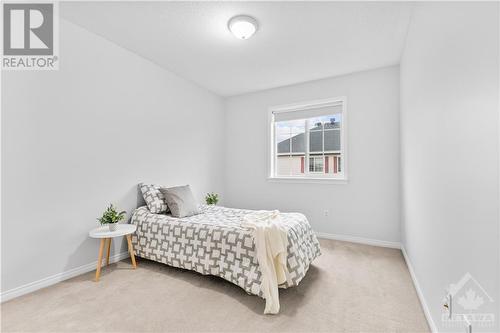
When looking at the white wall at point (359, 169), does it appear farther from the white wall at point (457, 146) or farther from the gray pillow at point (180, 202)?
the gray pillow at point (180, 202)

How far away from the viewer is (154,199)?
3.00 m

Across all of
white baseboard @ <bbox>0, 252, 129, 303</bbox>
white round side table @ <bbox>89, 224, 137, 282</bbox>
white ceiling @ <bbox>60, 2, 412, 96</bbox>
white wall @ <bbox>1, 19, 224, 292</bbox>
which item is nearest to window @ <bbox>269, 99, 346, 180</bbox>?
white ceiling @ <bbox>60, 2, 412, 96</bbox>

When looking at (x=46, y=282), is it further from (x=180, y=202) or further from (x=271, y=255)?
(x=271, y=255)

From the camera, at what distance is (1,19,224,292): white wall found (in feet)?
6.81

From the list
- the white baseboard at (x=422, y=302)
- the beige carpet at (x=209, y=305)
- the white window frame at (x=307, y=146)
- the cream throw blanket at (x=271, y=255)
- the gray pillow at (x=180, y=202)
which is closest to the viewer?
the white baseboard at (x=422, y=302)

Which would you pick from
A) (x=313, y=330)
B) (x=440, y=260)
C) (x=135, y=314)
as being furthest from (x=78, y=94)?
(x=440, y=260)

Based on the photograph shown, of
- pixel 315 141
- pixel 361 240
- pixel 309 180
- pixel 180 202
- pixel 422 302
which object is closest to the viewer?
pixel 422 302

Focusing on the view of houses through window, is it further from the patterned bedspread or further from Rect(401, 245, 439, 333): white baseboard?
Rect(401, 245, 439, 333): white baseboard

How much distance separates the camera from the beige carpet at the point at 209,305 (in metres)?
1.67

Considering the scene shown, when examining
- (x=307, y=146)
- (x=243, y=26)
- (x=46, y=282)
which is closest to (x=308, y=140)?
(x=307, y=146)

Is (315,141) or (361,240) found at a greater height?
(315,141)

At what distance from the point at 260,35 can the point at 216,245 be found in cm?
230

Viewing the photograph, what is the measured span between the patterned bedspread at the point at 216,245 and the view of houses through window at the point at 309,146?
159 cm

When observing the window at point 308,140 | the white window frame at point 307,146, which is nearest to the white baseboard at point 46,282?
the white window frame at point 307,146
